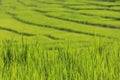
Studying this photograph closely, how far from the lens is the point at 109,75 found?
1759 millimetres

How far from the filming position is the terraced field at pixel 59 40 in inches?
72.5

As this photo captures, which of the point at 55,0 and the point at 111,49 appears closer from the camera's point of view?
the point at 111,49

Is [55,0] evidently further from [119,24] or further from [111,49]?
[111,49]

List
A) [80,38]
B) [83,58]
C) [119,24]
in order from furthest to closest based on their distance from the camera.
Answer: [119,24], [80,38], [83,58]

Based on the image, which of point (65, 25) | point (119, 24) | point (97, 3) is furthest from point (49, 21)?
point (97, 3)

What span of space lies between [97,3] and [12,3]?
5.28 ft

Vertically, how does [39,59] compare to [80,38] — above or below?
above

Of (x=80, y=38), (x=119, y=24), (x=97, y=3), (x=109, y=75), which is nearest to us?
(x=109, y=75)

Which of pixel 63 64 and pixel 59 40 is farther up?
pixel 63 64

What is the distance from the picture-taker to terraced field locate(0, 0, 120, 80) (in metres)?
1.84

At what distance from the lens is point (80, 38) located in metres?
4.75

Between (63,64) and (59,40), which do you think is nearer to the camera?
(63,64)

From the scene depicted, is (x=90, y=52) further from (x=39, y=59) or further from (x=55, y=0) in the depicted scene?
(x=55, y=0)

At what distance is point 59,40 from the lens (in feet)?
15.3
